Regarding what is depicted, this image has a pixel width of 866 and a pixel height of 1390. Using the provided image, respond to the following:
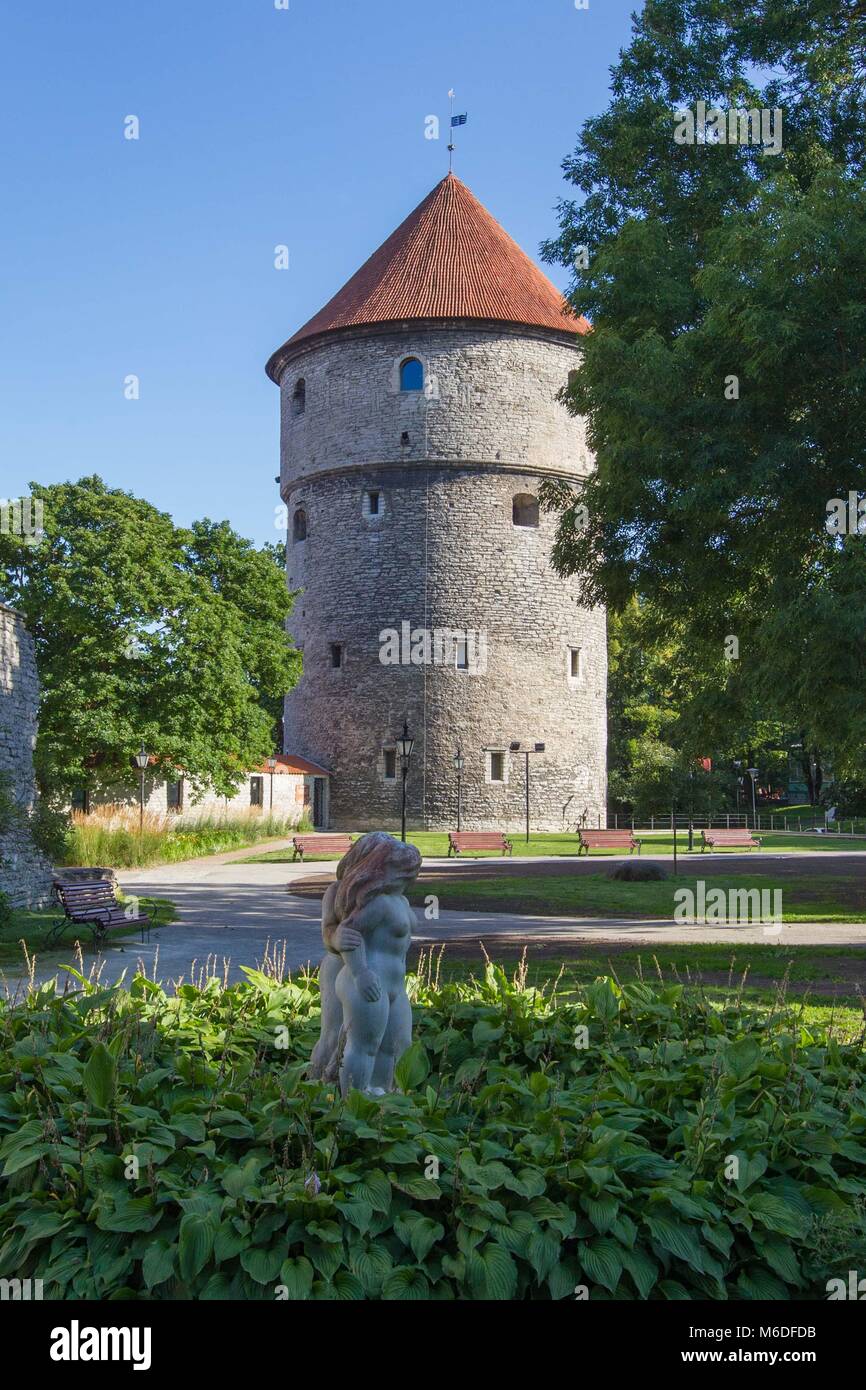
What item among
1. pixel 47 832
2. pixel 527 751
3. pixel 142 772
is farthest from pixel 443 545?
pixel 47 832

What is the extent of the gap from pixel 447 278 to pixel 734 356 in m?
30.9

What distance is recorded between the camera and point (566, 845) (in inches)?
1356

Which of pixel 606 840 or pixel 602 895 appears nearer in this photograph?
pixel 602 895

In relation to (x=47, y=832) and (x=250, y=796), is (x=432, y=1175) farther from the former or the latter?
(x=250, y=796)

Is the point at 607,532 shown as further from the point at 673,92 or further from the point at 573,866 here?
the point at 573,866

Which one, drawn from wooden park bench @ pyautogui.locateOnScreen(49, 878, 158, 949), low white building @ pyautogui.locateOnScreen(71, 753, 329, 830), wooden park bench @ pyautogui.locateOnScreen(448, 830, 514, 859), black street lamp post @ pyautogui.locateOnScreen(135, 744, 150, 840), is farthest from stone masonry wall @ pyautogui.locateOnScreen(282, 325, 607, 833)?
wooden park bench @ pyautogui.locateOnScreen(49, 878, 158, 949)

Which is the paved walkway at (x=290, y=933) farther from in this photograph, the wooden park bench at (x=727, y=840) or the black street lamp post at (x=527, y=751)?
the black street lamp post at (x=527, y=751)

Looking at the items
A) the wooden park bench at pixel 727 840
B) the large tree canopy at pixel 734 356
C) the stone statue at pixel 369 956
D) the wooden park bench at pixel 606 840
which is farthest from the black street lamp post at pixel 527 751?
the stone statue at pixel 369 956

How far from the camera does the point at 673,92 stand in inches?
679

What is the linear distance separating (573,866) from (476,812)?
15.8 m

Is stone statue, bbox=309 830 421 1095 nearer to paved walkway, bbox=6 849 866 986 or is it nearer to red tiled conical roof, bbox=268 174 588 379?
paved walkway, bbox=6 849 866 986

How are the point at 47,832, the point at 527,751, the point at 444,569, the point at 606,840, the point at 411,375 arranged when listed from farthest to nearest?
1. the point at 527,751
2. the point at 444,569
3. the point at 411,375
4. the point at 606,840
5. the point at 47,832

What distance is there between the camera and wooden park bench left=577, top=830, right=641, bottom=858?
29891 mm
